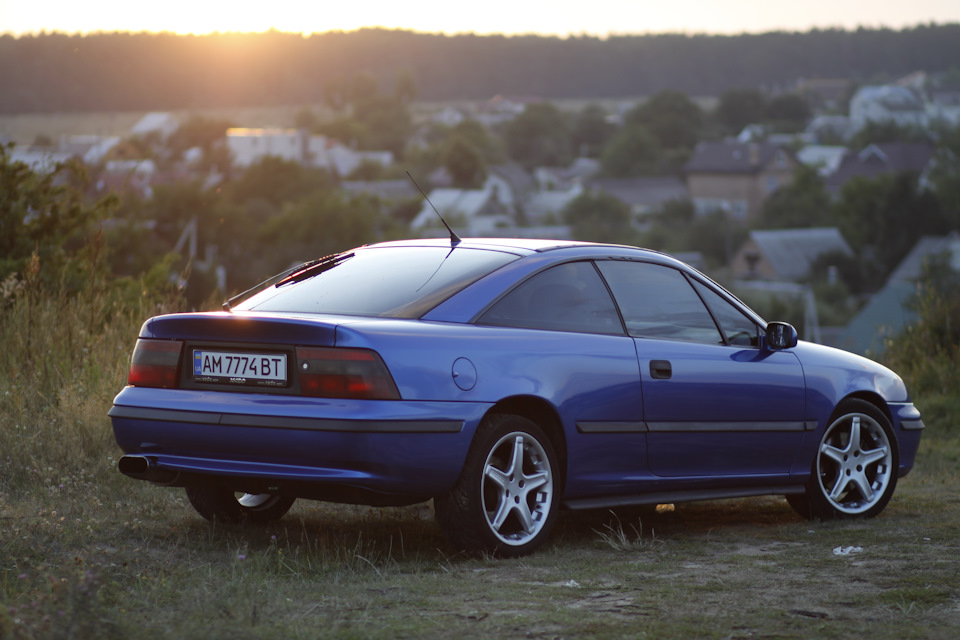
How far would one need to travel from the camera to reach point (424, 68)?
521 ft

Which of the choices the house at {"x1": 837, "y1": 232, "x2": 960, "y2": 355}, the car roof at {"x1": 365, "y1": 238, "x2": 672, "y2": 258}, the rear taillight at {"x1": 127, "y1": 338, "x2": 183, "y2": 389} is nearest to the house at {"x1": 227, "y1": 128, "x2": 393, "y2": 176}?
the house at {"x1": 837, "y1": 232, "x2": 960, "y2": 355}

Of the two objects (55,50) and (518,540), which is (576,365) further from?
(55,50)

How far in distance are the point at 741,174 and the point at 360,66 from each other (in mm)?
45219

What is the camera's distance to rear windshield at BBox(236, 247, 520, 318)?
544 cm

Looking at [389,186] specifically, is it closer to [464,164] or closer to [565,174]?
[464,164]

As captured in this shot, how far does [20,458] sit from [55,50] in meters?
15.4

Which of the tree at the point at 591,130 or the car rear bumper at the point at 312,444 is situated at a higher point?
the tree at the point at 591,130

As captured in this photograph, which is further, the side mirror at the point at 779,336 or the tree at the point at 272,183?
the tree at the point at 272,183

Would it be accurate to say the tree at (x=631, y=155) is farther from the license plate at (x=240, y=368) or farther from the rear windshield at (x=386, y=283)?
the license plate at (x=240, y=368)

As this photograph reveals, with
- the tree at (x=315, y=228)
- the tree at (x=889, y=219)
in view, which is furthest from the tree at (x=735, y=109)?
the tree at (x=315, y=228)

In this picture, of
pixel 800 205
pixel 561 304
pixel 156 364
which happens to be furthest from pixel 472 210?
pixel 156 364

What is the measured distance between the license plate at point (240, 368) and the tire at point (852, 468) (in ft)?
10.4

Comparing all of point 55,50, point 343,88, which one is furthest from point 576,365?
point 343,88

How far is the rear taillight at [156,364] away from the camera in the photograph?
5324 mm
